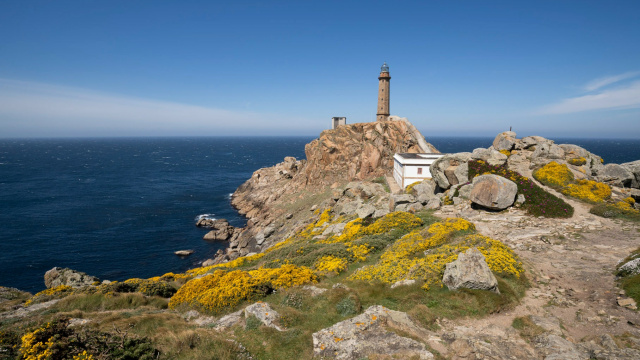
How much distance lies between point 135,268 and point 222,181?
64845mm

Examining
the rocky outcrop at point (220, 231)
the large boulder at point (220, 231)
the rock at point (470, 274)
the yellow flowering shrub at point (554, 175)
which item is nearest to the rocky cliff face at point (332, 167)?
Result: the rocky outcrop at point (220, 231)

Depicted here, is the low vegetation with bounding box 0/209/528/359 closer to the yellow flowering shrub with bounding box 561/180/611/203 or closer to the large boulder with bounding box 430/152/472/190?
the large boulder with bounding box 430/152/472/190

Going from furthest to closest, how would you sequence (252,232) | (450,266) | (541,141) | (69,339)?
1. (252,232)
2. (541,141)
3. (450,266)
4. (69,339)

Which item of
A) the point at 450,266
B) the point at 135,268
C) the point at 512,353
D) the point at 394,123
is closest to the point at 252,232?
the point at 135,268

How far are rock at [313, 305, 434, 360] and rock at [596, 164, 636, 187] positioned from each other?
1384 inches

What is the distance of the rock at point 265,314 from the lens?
11.2 meters

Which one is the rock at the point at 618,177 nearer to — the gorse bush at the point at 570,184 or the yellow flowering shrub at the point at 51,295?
the gorse bush at the point at 570,184

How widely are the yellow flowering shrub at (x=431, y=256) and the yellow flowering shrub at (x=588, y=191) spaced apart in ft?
45.2

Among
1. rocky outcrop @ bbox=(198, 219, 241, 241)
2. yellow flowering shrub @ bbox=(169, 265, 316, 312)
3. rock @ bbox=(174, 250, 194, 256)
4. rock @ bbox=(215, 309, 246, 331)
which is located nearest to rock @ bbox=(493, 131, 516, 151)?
yellow flowering shrub @ bbox=(169, 265, 316, 312)

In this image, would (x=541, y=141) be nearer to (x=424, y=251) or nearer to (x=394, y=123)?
(x=394, y=123)

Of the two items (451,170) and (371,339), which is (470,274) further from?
(451,170)

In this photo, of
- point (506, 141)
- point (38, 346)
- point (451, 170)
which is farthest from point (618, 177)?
point (38, 346)

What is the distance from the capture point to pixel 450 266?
1355 centimetres

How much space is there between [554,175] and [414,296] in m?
26.9
